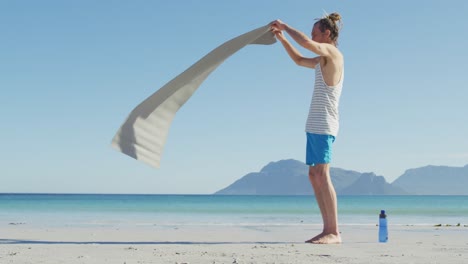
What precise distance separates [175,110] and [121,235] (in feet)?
5.95

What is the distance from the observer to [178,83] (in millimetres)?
5586

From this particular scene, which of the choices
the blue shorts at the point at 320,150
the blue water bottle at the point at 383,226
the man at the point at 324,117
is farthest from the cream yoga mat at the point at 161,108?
the blue water bottle at the point at 383,226

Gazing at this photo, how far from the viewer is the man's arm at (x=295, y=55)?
5.68m

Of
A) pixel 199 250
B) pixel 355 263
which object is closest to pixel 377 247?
pixel 355 263

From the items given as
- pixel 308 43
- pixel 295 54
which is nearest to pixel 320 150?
pixel 308 43

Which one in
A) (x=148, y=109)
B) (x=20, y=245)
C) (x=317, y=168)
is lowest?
(x=20, y=245)

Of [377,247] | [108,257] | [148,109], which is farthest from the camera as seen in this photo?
→ [148,109]

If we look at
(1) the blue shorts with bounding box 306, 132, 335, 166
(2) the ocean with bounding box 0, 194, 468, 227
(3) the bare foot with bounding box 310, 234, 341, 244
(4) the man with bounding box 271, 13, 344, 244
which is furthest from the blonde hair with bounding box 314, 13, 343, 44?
(2) the ocean with bounding box 0, 194, 468, 227

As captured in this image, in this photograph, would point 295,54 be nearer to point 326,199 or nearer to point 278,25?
point 278,25

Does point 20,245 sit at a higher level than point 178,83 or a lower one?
lower

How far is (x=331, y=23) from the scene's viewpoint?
5.55 meters

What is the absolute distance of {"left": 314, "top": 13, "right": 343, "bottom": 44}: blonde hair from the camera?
5.55 metres

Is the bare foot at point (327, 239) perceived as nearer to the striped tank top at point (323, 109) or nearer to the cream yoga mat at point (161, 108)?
the striped tank top at point (323, 109)

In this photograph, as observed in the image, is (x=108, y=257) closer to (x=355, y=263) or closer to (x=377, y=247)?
(x=355, y=263)
